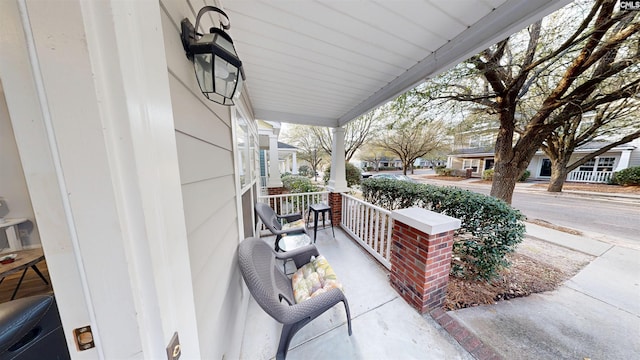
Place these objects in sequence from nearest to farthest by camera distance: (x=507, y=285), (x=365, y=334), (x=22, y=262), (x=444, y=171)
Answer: (x=22, y=262)
(x=365, y=334)
(x=507, y=285)
(x=444, y=171)

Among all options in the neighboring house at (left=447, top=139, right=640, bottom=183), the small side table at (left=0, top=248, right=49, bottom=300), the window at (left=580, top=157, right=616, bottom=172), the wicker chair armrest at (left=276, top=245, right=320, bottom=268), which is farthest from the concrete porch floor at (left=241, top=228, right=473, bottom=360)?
the window at (left=580, top=157, right=616, bottom=172)

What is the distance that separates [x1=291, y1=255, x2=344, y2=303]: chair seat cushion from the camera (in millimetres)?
1762

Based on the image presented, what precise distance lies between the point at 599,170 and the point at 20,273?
2554cm

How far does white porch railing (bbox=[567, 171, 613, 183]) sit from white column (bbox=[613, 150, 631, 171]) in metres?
0.55

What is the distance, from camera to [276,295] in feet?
4.98

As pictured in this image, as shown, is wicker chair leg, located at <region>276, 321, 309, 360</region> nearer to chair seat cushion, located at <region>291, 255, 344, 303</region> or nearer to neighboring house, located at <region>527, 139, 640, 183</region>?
chair seat cushion, located at <region>291, 255, 344, 303</region>

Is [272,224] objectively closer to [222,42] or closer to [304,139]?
[222,42]

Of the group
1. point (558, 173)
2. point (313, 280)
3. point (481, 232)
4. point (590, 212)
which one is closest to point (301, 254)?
point (313, 280)

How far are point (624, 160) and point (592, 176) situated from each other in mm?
1655

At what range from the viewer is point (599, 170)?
543 inches

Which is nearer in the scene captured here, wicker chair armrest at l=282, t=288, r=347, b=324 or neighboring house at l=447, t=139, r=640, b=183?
wicker chair armrest at l=282, t=288, r=347, b=324

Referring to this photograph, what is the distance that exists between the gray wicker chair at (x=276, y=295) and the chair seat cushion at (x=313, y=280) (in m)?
0.08

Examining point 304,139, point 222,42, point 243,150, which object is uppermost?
point 304,139

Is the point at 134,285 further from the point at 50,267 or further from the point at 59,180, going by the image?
the point at 59,180
